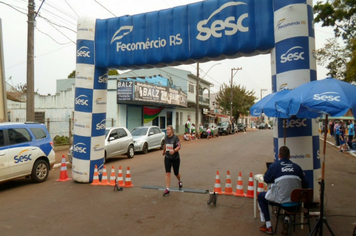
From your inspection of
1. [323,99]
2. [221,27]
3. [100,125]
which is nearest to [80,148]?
[100,125]

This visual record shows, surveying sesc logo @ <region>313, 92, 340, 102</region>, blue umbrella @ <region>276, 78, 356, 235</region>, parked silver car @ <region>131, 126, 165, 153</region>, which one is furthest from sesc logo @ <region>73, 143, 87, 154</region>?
parked silver car @ <region>131, 126, 165, 153</region>

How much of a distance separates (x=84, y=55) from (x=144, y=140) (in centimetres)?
824

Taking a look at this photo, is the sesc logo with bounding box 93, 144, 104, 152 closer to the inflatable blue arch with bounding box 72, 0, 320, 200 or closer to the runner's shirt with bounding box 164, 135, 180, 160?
the inflatable blue arch with bounding box 72, 0, 320, 200

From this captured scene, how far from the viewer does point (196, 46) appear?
735 centimetres

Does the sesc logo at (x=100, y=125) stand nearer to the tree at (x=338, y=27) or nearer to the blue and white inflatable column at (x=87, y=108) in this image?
the blue and white inflatable column at (x=87, y=108)

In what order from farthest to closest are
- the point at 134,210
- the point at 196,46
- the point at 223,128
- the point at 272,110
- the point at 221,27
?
the point at 223,128 → the point at 196,46 → the point at 221,27 → the point at 134,210 → the point at 272,110

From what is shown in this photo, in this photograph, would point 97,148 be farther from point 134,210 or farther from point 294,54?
point 294,54

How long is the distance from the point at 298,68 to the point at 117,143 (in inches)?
372

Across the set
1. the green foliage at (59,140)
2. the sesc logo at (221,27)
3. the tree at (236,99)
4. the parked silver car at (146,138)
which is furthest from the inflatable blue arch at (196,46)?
the tree at (236,99)

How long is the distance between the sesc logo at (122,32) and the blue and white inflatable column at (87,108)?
753mm

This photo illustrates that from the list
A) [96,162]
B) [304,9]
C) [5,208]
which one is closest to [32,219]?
[5,208]

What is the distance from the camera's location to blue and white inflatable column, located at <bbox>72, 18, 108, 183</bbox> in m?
8.41

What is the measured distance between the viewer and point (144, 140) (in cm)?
1599

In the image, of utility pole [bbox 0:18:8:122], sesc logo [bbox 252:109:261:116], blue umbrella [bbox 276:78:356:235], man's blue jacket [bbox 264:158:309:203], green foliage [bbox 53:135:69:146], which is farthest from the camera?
green foliage [bbox 53:135:69:146]
